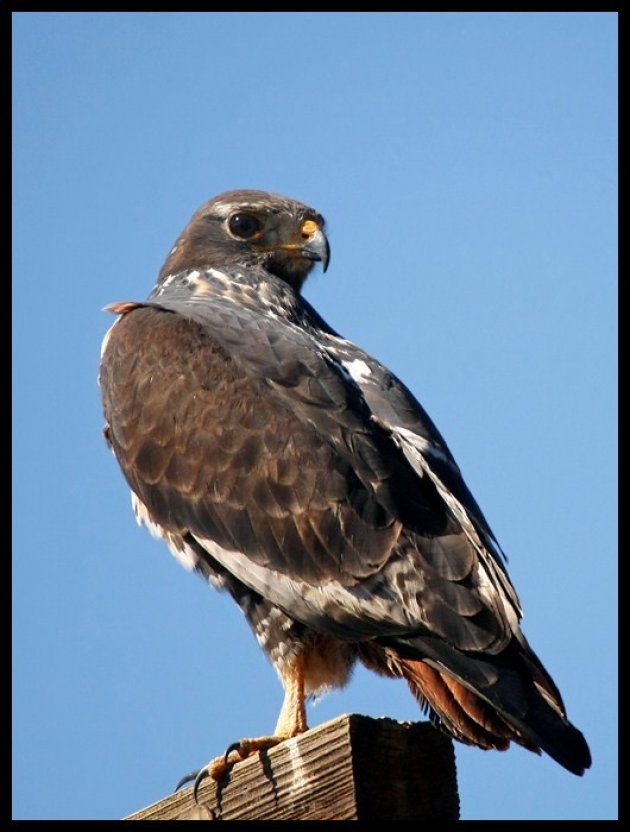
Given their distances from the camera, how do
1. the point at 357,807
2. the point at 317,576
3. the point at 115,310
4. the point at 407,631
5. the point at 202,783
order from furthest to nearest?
the point at 115,310 < the point at 317,576 < the point at 407,631 < the point at 202,783 < the point at 357,807

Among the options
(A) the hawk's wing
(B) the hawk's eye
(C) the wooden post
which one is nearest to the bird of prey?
(A) the hawk's wing

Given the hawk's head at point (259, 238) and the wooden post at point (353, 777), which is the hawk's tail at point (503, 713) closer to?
the wooden post at point (353, 777)

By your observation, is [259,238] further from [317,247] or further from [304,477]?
[304,477]

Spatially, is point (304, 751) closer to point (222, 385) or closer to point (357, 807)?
point (357, 807)

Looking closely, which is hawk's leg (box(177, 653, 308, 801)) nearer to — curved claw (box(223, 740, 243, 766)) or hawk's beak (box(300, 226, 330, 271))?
curved claw (box(223, 740, 243, 766))
